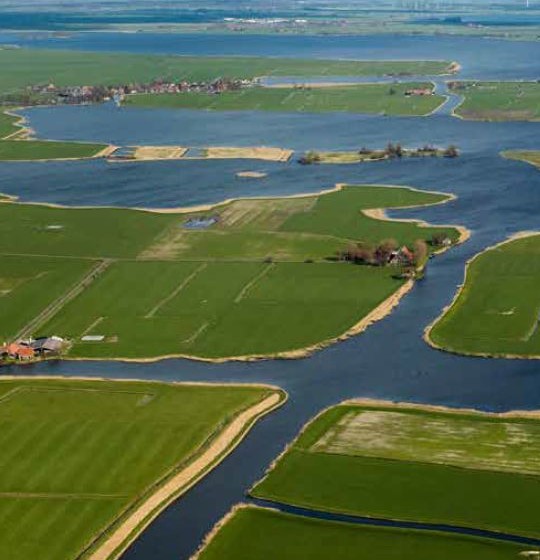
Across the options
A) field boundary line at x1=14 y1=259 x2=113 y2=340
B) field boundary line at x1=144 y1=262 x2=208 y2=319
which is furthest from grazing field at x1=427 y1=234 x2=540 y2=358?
field boundary line at x1=14 y1=259 x2=113 y2=340

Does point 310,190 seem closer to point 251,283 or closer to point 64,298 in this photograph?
point 251,283

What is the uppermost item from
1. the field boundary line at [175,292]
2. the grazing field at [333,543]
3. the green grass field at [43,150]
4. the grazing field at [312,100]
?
the grazing field at [312,100]

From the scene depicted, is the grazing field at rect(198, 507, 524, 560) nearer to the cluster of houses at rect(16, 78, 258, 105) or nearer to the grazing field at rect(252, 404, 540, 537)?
the grazing field at rect(252, 404, 540, 537)

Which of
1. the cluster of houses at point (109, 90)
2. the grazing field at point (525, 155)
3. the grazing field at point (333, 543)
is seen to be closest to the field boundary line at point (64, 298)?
the grazing field at point (333, 543)

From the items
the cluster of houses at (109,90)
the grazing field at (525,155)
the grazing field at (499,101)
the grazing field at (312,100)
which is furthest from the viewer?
the cluster of houses at (109,90)

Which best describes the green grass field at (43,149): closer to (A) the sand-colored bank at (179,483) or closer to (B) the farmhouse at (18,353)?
(B) the farmhouse at (18,353)

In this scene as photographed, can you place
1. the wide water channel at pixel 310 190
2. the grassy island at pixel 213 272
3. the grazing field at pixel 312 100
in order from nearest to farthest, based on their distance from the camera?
the wide water channel at pixel 310 190 < the grassy island at pixel 213 272 < the grazing field at pixel 312 100

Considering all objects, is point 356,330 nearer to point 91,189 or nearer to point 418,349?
point 418,349

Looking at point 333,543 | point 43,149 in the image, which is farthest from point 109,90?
point 333,543
